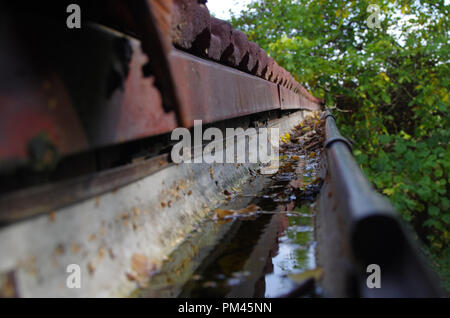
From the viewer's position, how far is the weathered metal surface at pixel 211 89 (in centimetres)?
103

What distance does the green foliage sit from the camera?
21.6ft

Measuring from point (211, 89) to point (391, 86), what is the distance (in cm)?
1052

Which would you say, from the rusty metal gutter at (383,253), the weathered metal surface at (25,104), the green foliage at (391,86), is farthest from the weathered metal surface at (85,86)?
the green foliage at (391,86)

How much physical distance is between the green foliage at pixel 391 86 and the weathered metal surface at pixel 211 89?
4.69 meters

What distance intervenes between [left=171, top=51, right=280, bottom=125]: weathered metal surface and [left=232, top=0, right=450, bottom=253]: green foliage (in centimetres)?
469

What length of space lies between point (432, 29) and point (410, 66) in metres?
1.95

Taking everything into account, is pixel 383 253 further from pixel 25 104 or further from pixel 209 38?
pixel 209 38

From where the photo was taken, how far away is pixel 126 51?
2.39 ft

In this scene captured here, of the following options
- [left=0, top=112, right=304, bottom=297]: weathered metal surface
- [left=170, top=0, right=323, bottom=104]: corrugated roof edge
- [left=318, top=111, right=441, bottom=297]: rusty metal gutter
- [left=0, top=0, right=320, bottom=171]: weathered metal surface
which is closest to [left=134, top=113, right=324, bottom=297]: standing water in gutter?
[left=0, top=112, right=304, bottom=297]: weathered metal surface

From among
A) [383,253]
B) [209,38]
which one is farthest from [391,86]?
[383,253]

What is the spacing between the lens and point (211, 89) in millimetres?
1271

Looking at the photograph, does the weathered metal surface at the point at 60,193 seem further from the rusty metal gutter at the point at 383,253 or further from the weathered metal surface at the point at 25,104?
the rusty metal gutter at the point at 383,253

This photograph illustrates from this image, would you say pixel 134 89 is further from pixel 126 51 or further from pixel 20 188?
pixel 20 188

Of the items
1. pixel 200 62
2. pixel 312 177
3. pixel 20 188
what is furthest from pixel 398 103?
pixel 20 188
